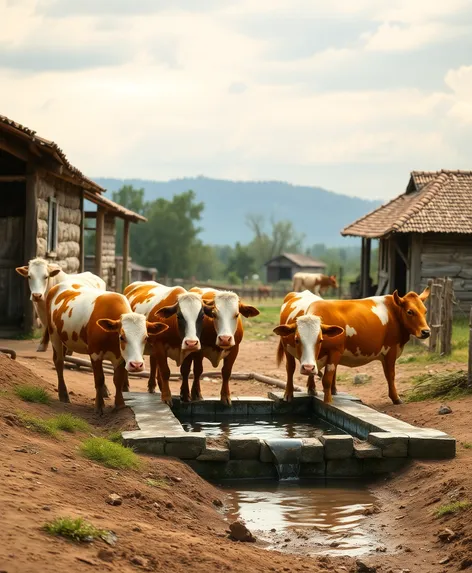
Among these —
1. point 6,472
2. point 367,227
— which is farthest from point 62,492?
point 367,227

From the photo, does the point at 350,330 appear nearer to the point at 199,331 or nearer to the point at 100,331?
the point at 199,331

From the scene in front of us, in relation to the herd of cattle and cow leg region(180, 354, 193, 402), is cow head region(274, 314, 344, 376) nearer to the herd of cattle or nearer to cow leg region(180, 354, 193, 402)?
the herd of cattle

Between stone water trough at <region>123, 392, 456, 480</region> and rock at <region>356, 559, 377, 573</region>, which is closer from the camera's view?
rock at <region>356, 559, 377, 573</region>

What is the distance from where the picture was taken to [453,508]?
8.26 metres

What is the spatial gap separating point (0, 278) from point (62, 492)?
46.3 ft

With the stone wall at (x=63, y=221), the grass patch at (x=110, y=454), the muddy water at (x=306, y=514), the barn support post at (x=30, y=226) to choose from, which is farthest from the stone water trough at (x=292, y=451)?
the stone wall at (x=63, y=221)

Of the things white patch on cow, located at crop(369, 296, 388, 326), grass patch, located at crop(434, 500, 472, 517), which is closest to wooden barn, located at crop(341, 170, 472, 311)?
white patch on cow, located at crop(369, 296, 388, 326)

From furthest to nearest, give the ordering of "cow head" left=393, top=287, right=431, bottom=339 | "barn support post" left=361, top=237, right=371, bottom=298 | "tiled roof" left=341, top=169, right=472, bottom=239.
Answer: "barn support post" left=361, top=237, right=371, bottom=298
"tiled roof" left=341, top=169, right=472, bottom=239
"cow head" left=393, top=287, right=431, bottom=339

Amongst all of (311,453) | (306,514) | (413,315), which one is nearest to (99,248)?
(413,315)

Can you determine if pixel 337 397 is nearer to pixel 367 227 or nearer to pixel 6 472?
pixel 6 472

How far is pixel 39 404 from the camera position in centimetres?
1122

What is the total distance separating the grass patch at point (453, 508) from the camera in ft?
→ 26.8

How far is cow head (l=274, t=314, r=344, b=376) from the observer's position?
1173 cm

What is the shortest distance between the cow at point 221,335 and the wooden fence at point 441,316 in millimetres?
6815
